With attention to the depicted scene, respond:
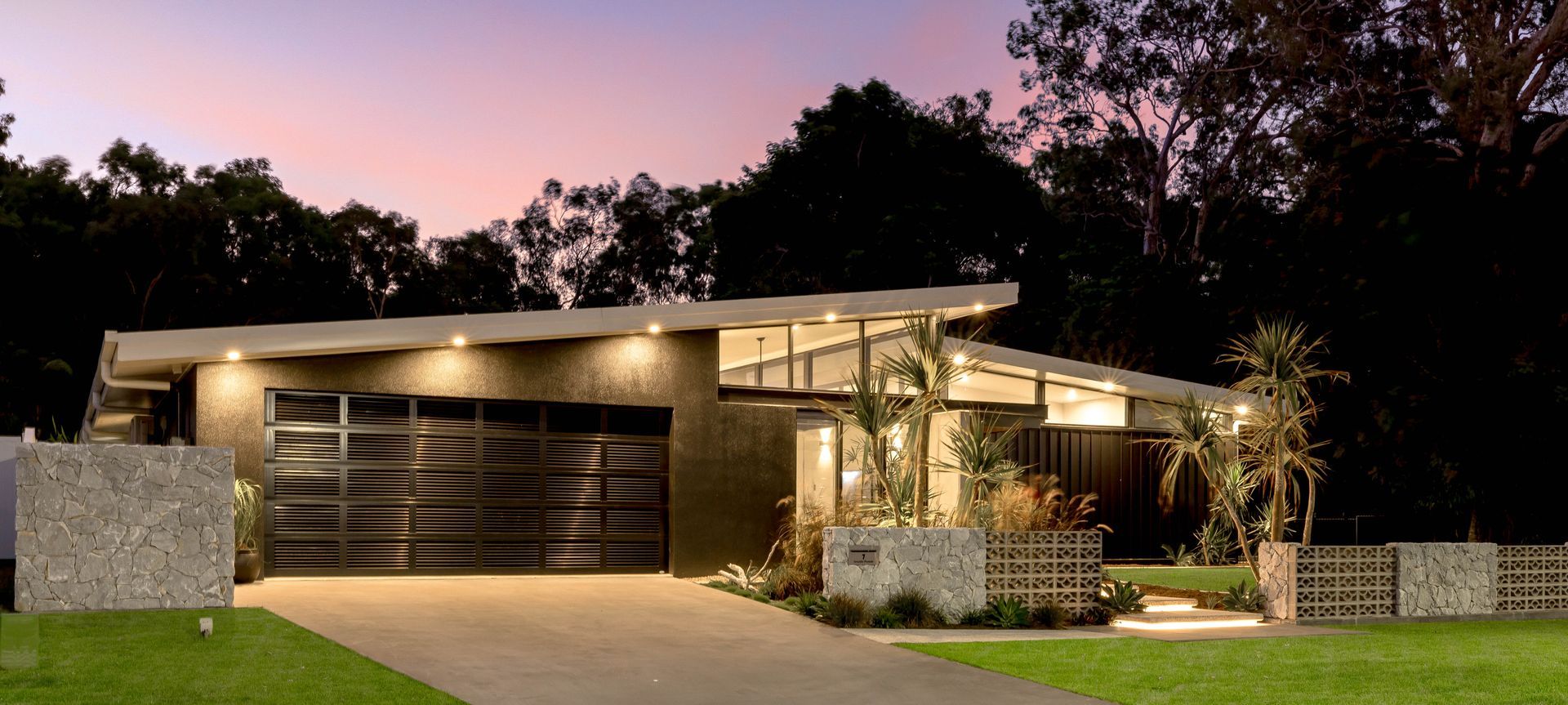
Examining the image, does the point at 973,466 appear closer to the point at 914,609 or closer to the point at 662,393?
the point at 914,609

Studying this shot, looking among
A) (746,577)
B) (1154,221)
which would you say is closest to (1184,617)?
(746,577)

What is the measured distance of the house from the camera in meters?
13.2

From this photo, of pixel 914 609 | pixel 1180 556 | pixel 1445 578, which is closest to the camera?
pixel 914 609


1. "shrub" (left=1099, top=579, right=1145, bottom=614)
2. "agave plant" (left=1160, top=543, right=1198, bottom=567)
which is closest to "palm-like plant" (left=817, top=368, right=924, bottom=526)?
"shrub" (left=1099, top=579, right=1145, bottom=614)

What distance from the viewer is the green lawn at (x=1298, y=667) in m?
8.18

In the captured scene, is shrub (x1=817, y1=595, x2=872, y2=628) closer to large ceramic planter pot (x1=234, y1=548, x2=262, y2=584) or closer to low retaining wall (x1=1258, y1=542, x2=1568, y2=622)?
low retaining wall (x1=1258, y1=542, x2=1568, y2=622)

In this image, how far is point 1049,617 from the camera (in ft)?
38.4

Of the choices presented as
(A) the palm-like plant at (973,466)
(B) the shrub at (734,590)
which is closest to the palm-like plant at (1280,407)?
(A) the palm-like plant at (973,466)

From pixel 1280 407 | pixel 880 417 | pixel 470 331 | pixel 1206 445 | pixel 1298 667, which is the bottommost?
pixel 1298 667

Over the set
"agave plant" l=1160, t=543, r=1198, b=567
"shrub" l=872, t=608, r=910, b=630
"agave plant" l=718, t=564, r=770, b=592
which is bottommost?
"agave plant" l=1160, t=543, r=1198, b=567

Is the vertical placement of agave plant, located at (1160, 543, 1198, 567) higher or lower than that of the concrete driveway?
lower

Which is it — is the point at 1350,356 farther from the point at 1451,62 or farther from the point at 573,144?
the point at 573,144

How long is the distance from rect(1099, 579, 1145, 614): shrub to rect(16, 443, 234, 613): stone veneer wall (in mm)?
7700

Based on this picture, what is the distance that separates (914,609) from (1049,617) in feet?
4.20
